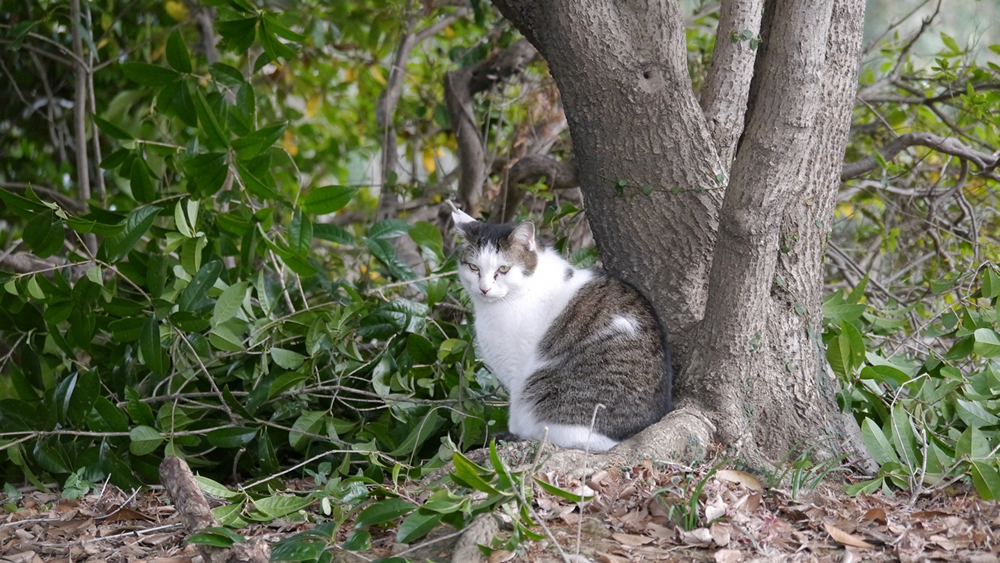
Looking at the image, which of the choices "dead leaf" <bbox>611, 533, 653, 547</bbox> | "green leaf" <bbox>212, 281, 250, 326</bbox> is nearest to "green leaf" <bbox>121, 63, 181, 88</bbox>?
"green leaf" <bbox>212, 281, 250, 326</bbox>

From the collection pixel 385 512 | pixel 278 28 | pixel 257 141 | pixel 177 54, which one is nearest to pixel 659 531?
pixel 385 512

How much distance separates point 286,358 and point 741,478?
172 cm

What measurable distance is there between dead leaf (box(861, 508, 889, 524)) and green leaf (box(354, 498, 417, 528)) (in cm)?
115

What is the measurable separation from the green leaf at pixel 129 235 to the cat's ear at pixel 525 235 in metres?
1.34

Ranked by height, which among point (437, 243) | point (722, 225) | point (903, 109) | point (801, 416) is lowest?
point (801, 416)

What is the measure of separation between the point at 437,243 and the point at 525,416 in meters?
0.96

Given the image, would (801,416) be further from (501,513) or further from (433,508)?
(433,508)

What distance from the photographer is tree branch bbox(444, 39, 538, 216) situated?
4.34 meters

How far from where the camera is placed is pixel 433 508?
1.80 meters

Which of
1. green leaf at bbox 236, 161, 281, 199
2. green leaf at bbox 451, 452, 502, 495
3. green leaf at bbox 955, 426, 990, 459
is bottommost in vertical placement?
green leaf at bbox 451, 452, 502, 495

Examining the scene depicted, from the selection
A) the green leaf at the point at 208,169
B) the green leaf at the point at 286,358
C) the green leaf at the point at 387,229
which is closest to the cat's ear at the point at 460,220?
the green leaf at the point at 387,229

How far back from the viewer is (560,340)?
2.77 meters

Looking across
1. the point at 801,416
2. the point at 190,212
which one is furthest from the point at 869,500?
the point at 190,212

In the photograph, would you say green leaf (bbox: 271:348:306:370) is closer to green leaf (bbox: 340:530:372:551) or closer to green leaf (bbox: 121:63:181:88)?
green leaf (bbox: 121:63:181:88)
